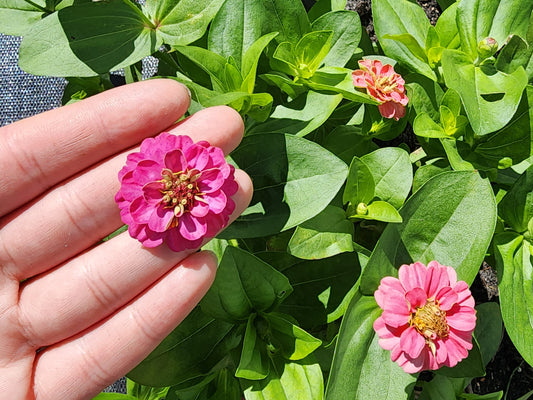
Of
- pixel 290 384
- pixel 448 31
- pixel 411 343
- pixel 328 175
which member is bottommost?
pixel 290 384

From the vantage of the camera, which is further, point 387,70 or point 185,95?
point 387,70

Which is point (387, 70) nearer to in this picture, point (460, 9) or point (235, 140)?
point (460, 9)

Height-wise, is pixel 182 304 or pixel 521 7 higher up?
pixel 521 7

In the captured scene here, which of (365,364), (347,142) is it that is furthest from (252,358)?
(347,142)

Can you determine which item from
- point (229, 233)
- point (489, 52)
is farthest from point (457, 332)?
point (489, 52)

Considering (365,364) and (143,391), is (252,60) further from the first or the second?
(143,391)

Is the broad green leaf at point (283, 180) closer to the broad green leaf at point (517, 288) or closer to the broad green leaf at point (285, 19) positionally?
the broad green leaf at point (285, 19)

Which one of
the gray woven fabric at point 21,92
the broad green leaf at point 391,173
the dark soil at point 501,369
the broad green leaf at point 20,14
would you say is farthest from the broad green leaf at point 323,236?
the gray woven fabric at point 21,92
